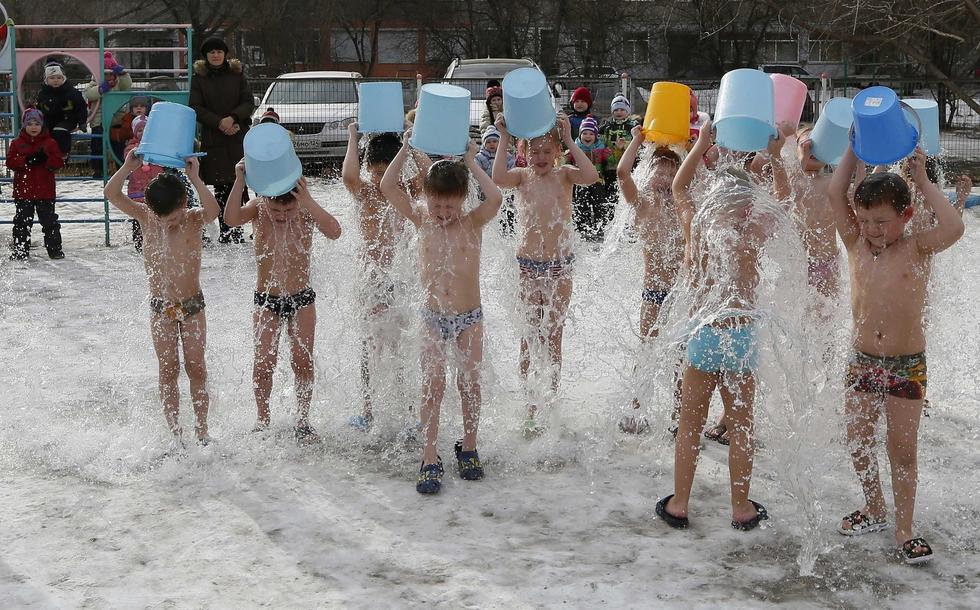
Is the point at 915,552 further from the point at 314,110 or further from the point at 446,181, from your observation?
the point at 314,110

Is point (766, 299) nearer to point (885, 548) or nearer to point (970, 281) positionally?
point (885, 548)

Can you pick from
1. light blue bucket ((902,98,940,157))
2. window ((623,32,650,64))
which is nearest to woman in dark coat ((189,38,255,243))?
light blue bucket ((902,98,940,157))

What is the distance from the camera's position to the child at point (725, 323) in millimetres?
3959

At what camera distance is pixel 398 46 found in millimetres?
32156

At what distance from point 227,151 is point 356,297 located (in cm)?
574

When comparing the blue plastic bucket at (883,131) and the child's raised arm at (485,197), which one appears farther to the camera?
the child's raised arm at (485,197)

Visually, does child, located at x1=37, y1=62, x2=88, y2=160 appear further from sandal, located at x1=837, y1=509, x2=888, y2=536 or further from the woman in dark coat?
sandal, located at x1=837, y1=509, x2=888, y2=536

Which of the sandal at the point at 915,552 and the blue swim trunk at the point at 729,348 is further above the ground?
the blue swim trunk at the point at 729,348

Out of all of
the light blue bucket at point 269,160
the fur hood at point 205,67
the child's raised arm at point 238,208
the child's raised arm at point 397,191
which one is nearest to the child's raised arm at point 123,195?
the child's raised arm at point 238,208

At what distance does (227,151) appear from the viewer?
10586mm

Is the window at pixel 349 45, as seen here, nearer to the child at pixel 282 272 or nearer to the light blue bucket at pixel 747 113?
the child at pixel 282 272

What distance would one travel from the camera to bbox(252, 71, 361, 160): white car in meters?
15.7

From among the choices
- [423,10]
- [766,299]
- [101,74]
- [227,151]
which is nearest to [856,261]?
[766,299]

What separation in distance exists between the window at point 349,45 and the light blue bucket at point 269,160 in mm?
27386
